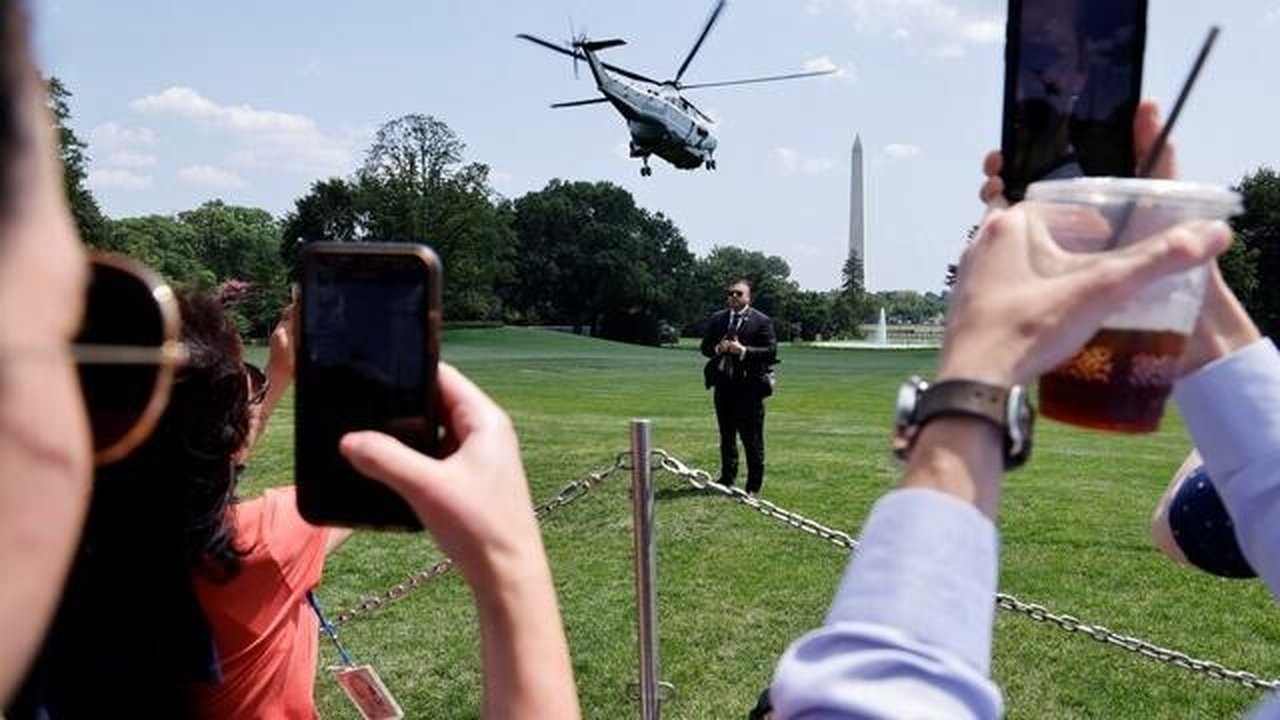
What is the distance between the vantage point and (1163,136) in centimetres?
167

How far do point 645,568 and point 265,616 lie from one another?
279 centimetres

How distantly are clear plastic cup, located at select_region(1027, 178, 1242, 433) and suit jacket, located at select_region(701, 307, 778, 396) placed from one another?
11489mm

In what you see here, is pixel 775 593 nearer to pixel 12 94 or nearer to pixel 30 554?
pixel 30 554

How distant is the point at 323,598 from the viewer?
884cm

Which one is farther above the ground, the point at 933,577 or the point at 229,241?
the point at 229,241

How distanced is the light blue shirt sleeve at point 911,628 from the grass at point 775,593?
232cm

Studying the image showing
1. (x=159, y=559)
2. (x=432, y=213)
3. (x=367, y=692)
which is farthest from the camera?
(x=432, y=213)

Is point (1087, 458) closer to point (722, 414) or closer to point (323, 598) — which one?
point (722, 414)

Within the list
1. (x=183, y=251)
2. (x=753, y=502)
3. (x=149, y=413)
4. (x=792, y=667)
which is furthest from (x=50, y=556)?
(x=183, y=251)

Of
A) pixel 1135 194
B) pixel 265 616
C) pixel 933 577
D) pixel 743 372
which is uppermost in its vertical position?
pixel 1135 194

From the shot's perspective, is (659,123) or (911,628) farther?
(659,123)

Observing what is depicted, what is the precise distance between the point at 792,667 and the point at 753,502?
15.9 ft

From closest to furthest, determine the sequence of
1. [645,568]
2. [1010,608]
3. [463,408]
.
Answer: [463,408], [645,568], [1010,608]

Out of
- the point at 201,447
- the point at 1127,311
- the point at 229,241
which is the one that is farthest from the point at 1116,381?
the point at 229,241
